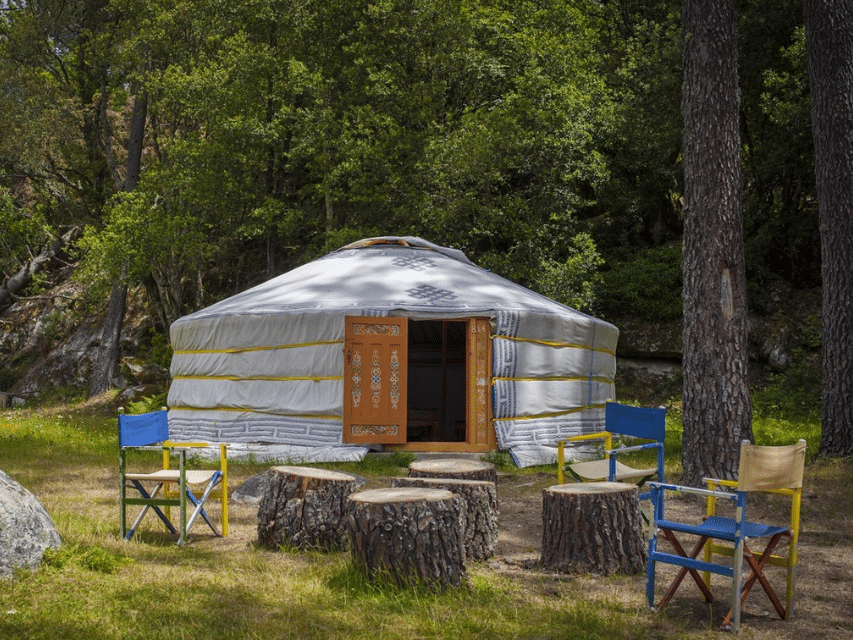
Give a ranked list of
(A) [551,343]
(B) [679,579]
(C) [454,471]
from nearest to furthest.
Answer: (B) [679,579], (C) [454,471], (A) [551,343]

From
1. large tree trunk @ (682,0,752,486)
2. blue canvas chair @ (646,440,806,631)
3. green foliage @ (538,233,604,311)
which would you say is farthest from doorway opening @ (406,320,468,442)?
blue canvas chair @ (646,440,806,631)

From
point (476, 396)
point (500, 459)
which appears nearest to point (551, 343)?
point (476, 396)

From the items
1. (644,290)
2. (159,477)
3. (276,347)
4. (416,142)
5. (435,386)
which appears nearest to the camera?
(159,477)

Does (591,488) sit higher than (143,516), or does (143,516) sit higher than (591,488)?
(591,488)

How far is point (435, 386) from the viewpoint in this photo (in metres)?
10.0

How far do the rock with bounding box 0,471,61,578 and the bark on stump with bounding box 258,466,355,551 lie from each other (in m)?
0.90

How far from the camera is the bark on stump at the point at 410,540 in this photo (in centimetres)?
304

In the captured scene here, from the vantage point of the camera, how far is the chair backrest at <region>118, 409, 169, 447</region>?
3773mm

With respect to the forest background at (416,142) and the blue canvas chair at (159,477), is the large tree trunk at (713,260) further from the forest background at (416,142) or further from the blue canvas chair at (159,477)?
the forest background at (416,142)

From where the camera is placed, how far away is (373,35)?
11539 millimetres

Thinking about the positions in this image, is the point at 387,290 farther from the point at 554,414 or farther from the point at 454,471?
the point at 454,471

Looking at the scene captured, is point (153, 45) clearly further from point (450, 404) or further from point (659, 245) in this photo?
point (659, 245)

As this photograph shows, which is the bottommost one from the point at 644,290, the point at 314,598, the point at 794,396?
the point at 314,598

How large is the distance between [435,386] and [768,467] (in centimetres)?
734
